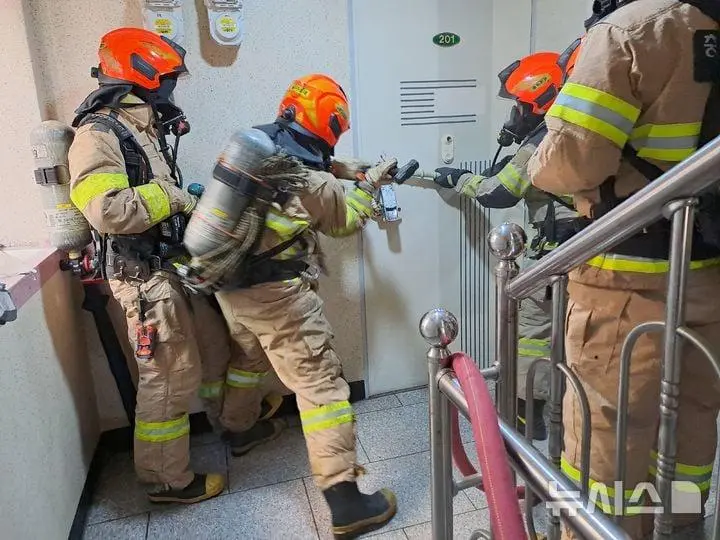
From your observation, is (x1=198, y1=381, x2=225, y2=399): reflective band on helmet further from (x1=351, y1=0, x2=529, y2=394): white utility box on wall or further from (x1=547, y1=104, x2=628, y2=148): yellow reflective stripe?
(x1=547, y1=104, x2=628, y2=148): yellow reflective stripe

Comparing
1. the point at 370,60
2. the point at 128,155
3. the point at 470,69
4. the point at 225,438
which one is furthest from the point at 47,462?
the point at 470,69

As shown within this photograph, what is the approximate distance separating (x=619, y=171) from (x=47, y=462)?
6.66 feet

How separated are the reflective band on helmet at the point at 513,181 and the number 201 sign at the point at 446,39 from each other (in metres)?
0.82

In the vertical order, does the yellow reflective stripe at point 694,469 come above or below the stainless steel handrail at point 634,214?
below

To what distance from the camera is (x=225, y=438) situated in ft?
9.10

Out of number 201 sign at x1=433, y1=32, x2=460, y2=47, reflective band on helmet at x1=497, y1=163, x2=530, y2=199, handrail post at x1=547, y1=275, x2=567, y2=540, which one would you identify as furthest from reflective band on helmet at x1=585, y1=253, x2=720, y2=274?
number 201 sign at x1=433, y1=32, x2=460, y2=47

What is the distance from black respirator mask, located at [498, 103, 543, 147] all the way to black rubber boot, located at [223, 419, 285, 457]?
5.95 ft

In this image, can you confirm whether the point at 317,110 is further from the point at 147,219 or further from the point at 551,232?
the point at 551,232

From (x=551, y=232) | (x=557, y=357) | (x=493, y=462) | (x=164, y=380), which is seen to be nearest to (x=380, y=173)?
(x=551, y=232)

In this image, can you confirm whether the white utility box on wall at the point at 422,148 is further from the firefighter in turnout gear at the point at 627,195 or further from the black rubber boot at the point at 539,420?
the firefighter in turnout gear at the point at 627,195

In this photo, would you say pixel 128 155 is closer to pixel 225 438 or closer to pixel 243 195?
pixel 243 195

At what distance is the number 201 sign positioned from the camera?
2.82 metres

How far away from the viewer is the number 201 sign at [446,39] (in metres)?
2.82

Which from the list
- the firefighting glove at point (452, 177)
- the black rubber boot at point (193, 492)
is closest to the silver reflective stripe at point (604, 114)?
the firefighting glove at point (452, 177)
